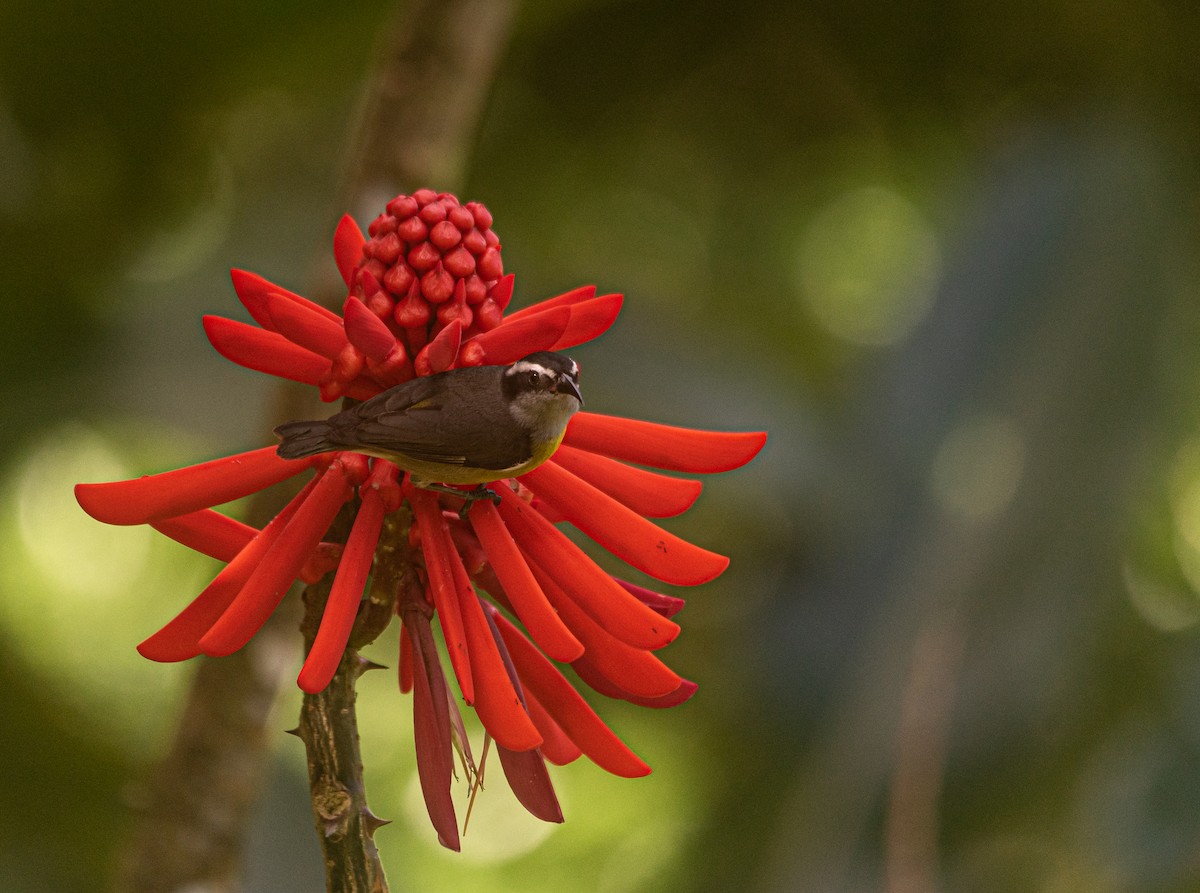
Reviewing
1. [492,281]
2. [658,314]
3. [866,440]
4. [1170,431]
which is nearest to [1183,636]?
[1170,431]

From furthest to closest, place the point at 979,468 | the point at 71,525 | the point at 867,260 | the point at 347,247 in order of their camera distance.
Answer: the point at 867,260 < the point at 71,525 < the point at 979,468 < the point at 347,247

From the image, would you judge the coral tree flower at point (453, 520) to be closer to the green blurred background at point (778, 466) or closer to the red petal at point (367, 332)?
the red petal at point (367, 332)

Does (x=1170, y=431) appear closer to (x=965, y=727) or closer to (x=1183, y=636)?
(x=1183, y=636)

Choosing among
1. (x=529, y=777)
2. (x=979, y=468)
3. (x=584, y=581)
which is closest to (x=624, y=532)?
(x=584, y=581)

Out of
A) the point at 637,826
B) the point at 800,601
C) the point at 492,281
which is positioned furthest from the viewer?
the point at 637,826

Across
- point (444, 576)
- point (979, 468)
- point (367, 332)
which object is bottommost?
point (444, 576)

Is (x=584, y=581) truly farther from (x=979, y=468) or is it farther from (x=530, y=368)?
(x=979, y=468)

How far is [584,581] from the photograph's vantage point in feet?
1.75

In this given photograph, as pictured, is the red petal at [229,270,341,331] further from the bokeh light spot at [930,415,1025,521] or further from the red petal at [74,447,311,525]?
the bokeh light spot at [930,415,1025,521]

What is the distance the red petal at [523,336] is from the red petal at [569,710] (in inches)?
5.6

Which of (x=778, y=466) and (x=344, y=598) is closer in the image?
(x=344, y=598)

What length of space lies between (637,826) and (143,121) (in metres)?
1.52

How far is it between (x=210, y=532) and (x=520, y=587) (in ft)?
0.58

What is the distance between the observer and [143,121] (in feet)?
6.06
